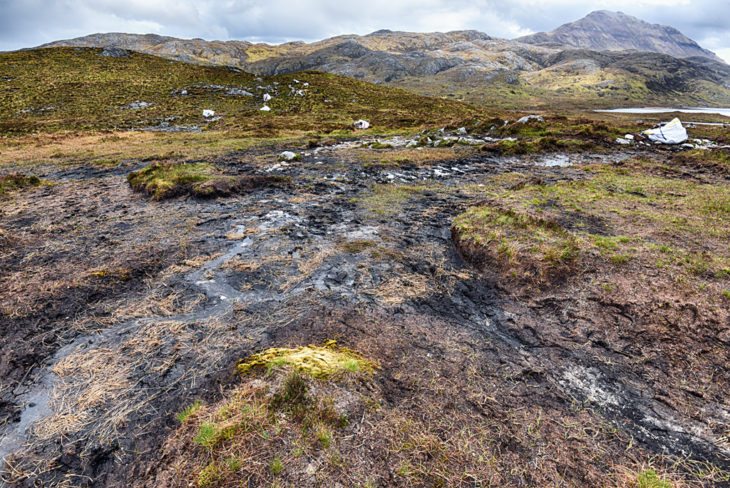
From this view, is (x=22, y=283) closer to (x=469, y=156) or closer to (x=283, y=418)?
(x=283, y=418)

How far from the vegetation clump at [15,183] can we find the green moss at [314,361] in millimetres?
19691

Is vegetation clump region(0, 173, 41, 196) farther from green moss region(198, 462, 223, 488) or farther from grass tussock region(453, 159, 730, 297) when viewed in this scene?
grass tussock region(453, 159, 730, 297)

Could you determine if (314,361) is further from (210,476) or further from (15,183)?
(15,183)

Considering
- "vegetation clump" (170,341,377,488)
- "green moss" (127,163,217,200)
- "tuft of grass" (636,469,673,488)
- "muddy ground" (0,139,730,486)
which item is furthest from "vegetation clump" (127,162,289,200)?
"tuft of grass" (636,469,673,488)

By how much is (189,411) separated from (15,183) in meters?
21.1

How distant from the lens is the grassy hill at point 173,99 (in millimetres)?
44625

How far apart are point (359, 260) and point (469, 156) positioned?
19816 millimetres

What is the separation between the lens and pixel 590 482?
4441 mm

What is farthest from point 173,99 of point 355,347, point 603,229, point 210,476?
point 210,476

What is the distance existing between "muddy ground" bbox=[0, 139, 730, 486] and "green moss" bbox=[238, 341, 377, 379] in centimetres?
42

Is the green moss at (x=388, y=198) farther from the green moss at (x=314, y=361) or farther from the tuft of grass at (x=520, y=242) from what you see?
the green moss at (x=314, y=361)

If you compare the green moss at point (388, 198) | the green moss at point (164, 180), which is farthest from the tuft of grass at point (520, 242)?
the green moss at point (164, 180)

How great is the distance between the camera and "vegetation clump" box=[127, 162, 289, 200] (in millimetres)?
16234

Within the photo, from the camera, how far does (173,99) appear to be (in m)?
56.9
